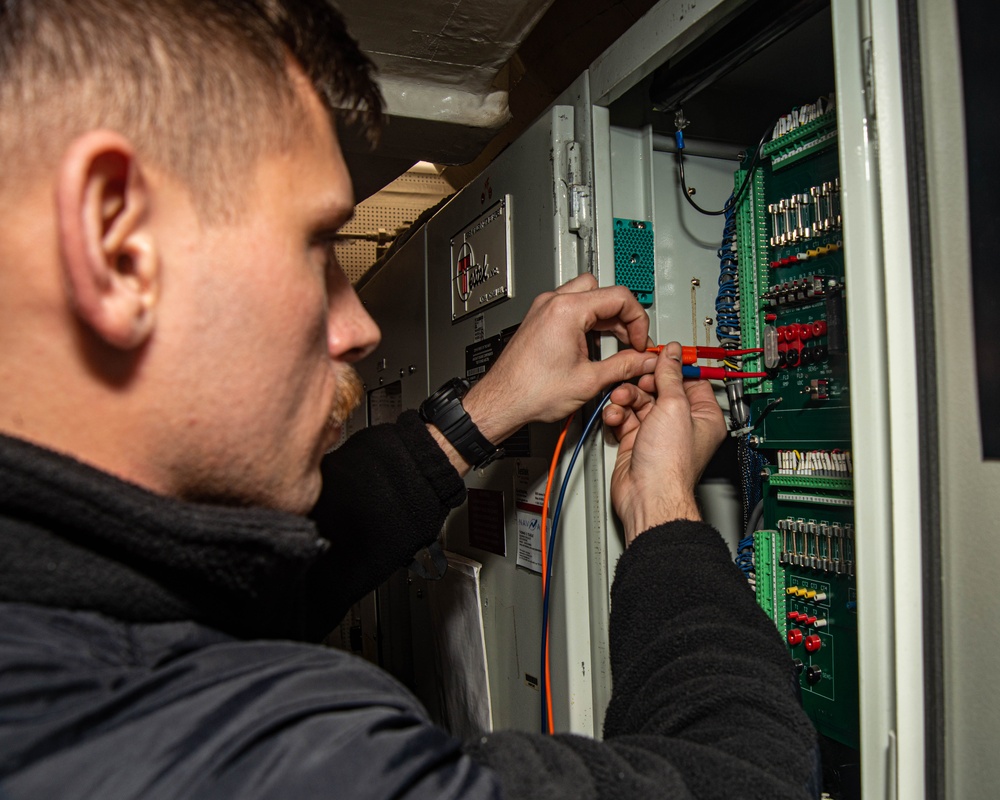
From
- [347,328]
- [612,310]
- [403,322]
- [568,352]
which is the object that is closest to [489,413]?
[568,352]

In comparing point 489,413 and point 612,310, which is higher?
point 612,310

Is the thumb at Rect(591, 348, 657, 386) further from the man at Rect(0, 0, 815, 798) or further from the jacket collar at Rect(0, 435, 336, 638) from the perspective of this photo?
the jacket collar at Rect(0, 435, 336, 638)

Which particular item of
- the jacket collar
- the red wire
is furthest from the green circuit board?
the jacket collar

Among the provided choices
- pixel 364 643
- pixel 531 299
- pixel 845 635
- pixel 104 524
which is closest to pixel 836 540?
pixel 845 635

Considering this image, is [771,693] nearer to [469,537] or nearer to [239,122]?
[239,122]

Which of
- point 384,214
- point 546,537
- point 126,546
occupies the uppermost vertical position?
point 384,214

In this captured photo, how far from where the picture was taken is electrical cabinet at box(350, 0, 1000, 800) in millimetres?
764

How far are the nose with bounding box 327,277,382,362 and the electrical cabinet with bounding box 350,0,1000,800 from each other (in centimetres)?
48

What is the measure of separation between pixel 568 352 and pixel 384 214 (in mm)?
2753

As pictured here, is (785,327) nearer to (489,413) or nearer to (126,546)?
(489,413)

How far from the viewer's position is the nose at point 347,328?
863mm

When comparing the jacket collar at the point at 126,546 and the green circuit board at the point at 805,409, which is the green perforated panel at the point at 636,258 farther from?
the jacket collar at the point at 126,546

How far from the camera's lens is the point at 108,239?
575 millimetres

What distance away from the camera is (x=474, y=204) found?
63.6 inches
